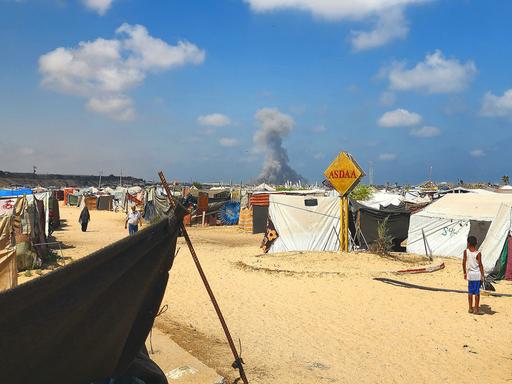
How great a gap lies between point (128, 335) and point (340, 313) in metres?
6.29

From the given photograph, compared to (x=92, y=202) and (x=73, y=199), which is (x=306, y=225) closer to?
(x=92, y=202)

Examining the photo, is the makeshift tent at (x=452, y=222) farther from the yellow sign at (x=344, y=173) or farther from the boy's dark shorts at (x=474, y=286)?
the boy's dark shorts at (x=474, y=286)

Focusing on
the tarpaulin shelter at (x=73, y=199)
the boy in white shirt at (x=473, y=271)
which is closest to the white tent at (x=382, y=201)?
the boy in white shirt at (x=473, y=271)

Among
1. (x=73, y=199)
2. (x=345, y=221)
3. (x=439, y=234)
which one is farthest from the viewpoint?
(x=73, y=199)

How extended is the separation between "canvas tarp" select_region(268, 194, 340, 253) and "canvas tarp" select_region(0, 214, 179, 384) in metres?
13.8

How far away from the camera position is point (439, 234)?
17.7 meters

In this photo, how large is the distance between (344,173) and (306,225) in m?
2.61

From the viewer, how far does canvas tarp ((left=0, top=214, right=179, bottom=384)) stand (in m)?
3.26

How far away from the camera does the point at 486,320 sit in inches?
357

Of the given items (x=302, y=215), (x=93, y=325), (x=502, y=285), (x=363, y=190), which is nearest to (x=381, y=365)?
(x=93, y=325)

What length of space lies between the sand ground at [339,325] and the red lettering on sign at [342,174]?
10.6 ft

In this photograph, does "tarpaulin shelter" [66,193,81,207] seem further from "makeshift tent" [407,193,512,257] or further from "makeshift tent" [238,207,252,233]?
"makeshift tent" [407,193,512,257]

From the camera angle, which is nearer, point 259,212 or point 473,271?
A: point 473,271

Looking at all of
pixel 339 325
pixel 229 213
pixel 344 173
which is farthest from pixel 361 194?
pixel 339 325
